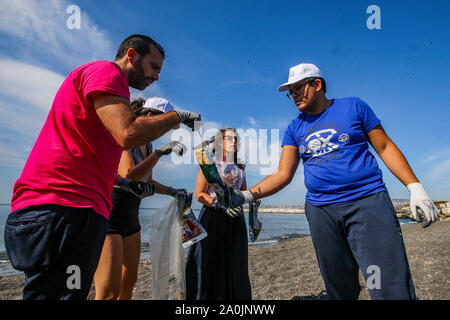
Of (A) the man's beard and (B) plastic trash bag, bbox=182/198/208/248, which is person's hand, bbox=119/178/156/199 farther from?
(A) the man's beard

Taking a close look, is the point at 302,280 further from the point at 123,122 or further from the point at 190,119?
the point at 123,122

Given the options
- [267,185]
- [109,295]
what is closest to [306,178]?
[267,185]

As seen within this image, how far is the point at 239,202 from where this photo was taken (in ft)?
7.43

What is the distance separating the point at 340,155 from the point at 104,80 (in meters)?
1.86

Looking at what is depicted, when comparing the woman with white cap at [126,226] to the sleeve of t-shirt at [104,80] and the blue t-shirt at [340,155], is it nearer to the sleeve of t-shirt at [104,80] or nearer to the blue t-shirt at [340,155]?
the sleeve of t-shirt at [104,80]

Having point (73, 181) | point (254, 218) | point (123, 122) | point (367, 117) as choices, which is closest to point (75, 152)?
point (73, 181)

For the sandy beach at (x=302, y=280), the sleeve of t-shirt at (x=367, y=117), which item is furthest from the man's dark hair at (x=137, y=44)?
the sandy beach at (x=302, y=280)

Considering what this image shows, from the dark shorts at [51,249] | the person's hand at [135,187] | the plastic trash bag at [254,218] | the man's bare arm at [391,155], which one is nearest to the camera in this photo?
the dark shorts at [51,249]

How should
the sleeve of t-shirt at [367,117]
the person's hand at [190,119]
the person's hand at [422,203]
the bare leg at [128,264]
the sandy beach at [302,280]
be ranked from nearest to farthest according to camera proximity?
the person's hand at [190,119] < the person's hand at [422,203] < the sleeve of t-shirt at [367,117] < the bare leg at [128,264] < the sandy beach at [302,280]

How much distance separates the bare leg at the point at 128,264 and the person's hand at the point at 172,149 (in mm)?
860

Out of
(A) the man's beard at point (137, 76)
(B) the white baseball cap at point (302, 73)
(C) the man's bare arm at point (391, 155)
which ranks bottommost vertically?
(C) the man's bare arm at point (391, 155)

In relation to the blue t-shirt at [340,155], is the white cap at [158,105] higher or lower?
higher

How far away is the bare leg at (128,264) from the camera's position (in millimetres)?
2496
